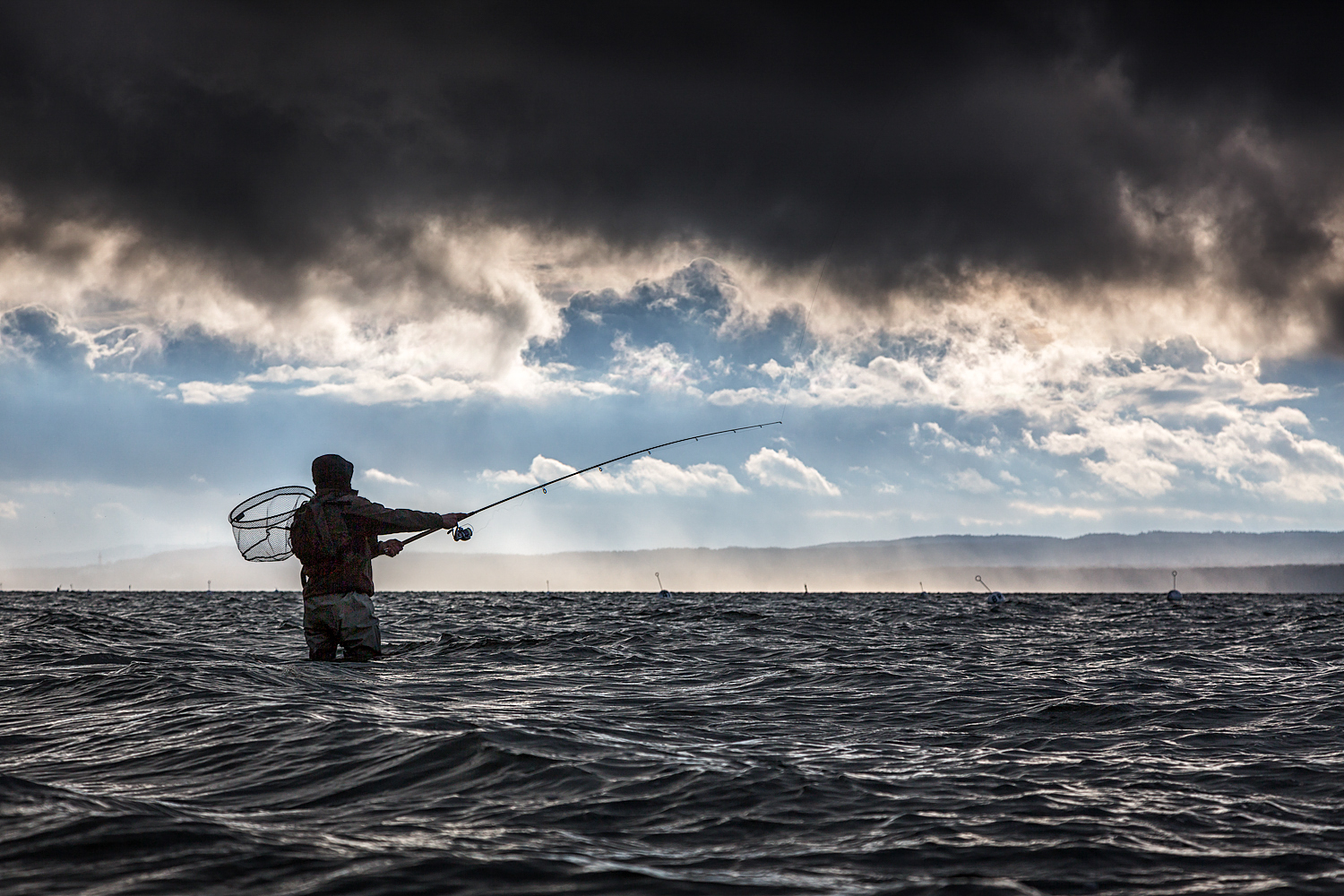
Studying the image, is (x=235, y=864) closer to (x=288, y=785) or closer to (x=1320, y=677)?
(x=288, y=785)

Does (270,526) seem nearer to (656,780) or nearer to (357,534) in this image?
(357,534)

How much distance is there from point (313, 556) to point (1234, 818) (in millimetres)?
12351

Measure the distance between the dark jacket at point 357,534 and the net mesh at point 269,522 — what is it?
0.85 m

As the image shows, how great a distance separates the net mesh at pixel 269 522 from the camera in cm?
1553

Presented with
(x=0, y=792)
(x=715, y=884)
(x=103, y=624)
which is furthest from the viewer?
(x=103, y=624)

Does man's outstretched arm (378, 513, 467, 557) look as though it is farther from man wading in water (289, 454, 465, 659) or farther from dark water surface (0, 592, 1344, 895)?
dark water surface (0, 592, 1344, 895)

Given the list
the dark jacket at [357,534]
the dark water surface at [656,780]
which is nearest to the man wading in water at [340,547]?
the dark jacket at [357,534]

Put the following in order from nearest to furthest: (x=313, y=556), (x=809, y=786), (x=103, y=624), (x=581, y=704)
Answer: (x=809, y=786), (x=581, y=704), (x=313, y=556), (x=103, y=624)

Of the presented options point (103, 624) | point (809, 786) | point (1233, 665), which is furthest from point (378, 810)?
point (103, 624)

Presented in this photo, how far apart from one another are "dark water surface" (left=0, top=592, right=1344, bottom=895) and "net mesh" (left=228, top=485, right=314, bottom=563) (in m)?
1.96

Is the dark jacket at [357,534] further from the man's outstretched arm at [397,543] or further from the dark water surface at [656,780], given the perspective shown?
the dark water surface at [656,780]

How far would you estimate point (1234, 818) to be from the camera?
22.5 ft

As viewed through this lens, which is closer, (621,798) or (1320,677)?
(621,798)

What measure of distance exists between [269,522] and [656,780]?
10346 mm
